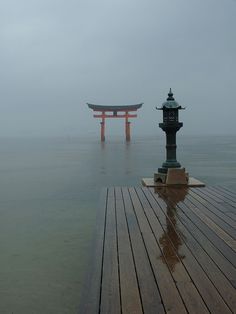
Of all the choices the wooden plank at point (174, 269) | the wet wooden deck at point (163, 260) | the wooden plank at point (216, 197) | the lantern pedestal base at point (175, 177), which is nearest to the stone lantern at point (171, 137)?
the lantern pedestal base at point (175, 177)

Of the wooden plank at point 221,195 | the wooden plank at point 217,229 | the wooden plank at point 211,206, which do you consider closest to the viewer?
the wooden plank at point 217,229

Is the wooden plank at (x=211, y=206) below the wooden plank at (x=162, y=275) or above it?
above

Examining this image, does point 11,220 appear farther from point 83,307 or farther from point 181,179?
point 83,307

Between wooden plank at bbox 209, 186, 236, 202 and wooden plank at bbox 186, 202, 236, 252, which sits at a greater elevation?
wooden plank at bbox 209, 186, 236, 202

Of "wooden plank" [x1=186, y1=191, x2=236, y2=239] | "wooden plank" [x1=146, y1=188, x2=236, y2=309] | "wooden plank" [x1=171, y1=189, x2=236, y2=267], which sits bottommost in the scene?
"wooden plank" [x1=146, y1=188, x2=236, y2=309]

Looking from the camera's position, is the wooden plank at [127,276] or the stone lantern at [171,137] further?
the stone lantern at [171,137]

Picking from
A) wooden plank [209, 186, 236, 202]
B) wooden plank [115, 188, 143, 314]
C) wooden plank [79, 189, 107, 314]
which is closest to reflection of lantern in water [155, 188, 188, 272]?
wooden plank [115, 188, 143, 314]

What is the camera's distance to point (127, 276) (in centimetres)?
277

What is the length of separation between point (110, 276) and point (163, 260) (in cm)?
53

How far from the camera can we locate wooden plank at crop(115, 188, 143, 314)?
2.27 metres

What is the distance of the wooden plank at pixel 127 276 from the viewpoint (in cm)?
227

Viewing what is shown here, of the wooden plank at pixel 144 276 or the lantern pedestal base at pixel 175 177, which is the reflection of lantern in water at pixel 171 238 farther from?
the lantern pedestal base at pixel 175 177

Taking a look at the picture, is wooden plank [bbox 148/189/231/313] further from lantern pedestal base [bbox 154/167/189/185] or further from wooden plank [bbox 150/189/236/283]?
lantern pedestal base [bbox 154/167/189/185]

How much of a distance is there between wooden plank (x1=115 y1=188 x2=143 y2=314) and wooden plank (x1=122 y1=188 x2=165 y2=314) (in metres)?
0.03
